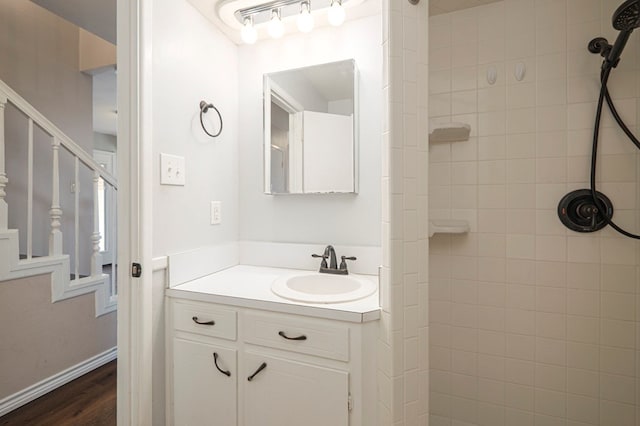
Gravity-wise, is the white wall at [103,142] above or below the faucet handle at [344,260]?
above

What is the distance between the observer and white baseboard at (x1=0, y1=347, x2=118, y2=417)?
5.64 feet

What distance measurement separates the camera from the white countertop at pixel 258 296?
108 cm

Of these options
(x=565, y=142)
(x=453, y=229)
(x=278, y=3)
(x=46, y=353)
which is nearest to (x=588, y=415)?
(x=453, y=229)

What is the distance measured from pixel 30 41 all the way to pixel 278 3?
233 centimetres

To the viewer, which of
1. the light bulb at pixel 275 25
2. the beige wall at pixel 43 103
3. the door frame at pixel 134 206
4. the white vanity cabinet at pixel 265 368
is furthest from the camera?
the beige wall at pixel 43 103

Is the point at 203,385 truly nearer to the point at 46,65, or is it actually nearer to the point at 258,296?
the point at 258,296

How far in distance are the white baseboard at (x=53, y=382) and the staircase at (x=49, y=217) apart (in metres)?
0.32

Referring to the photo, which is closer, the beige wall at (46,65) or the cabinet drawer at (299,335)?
the cabinet drawer at (299,335)

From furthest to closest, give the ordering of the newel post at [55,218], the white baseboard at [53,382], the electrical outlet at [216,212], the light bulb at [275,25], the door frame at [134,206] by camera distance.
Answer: the newel post at [55,218] → the white baseboard at [53,382] → the electrical outlet at [216,212] → the light bulb at [275,25] → the door frame at [134,206]

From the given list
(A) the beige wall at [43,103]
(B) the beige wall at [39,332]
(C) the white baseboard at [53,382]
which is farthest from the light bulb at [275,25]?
(C) the white baseboard at [53,382]

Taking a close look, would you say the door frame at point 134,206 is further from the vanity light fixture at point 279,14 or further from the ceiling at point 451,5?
the ceiling at point 451,5

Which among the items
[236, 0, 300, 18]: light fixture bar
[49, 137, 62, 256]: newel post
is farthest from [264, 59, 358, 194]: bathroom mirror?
[49, 137, 62, 256]: newel post

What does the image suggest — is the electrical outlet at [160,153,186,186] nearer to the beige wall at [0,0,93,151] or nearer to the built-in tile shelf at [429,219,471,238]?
the built-in tile shelf at [429,219,471,238]

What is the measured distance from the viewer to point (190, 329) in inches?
50.9
